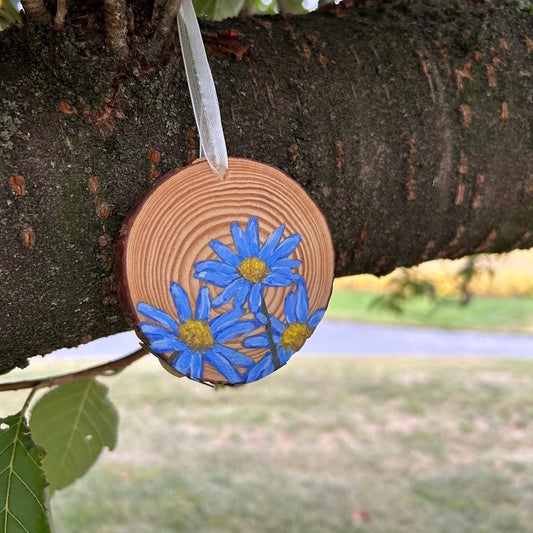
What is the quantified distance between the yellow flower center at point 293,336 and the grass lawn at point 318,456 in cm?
370

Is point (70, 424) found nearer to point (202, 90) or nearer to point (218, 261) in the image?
point (218, 261)

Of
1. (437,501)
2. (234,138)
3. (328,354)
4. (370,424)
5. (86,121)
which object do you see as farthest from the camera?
(328,354)

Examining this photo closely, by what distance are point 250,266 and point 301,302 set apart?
95mm

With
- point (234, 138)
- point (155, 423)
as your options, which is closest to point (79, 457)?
point (234, 138)

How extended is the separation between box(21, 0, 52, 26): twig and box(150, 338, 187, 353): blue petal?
0.42 metres

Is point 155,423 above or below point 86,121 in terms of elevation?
below

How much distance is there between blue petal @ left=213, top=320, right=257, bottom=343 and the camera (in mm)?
897

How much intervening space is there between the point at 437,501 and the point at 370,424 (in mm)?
1353

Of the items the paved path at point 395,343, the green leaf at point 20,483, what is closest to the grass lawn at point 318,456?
the paved path at point 395,343

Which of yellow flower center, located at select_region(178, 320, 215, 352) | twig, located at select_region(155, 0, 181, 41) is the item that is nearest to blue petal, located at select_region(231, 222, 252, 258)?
yellow flower center, located at select_region(178, 320, 215, 352)

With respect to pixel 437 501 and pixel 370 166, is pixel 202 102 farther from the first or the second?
pixel 437 501

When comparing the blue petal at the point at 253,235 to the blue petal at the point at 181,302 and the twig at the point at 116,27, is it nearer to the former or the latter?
the blue petal at the point at 181,302

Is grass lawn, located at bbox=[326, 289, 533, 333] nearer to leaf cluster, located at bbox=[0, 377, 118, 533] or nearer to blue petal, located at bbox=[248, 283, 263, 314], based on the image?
leaf cluster, located at bbox=[0, 377, 118, 533]

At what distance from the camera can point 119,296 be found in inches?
32.8
